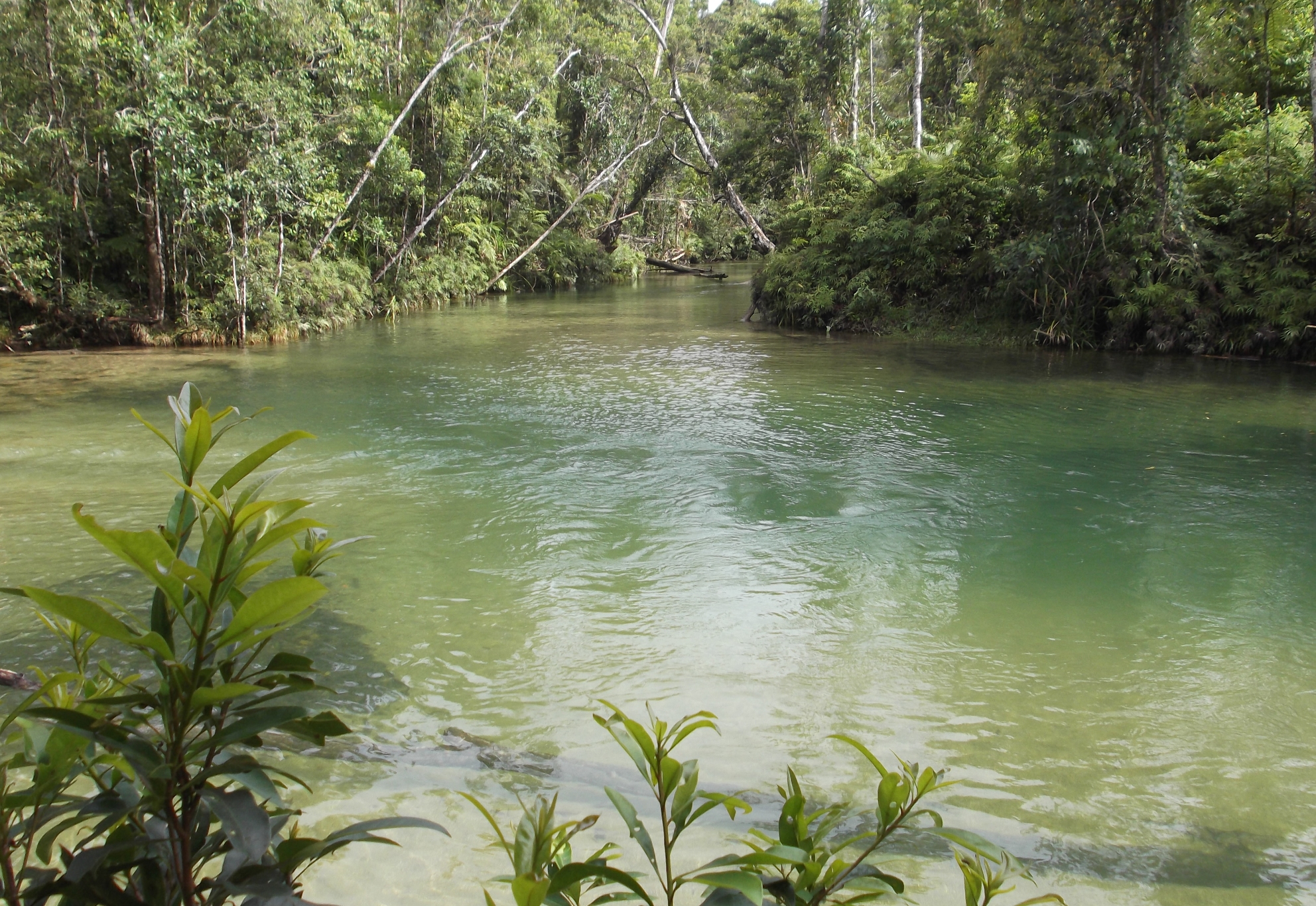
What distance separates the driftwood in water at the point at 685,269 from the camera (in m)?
34.0

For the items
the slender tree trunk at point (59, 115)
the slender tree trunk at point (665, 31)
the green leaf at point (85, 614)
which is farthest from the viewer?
the slender tree trunk at point (665, 31)

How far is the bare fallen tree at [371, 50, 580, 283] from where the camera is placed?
2191cm

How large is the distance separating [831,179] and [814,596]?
1505 centimetres

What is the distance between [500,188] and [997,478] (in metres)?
24.3

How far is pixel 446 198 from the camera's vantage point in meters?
23.3

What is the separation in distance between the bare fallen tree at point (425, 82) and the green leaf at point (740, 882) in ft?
58.1

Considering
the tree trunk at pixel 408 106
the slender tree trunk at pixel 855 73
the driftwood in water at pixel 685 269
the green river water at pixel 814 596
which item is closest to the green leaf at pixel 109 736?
the green river water at pixel 814 596

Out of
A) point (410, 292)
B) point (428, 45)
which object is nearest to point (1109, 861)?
point (410, 292)

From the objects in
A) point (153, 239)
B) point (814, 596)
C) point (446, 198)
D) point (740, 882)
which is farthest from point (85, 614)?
point (446, 198)

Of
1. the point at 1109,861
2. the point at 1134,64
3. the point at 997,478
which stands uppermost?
the point at 1134,64

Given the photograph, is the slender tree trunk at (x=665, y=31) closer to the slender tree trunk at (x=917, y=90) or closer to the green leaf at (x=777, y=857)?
the slender tree trunk at (x=917, y=90)

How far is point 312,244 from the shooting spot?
18797mm

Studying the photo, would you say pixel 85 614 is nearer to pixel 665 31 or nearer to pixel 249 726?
pixel 249 726

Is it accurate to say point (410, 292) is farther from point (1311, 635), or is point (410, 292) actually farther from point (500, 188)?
point (1311, 635)
